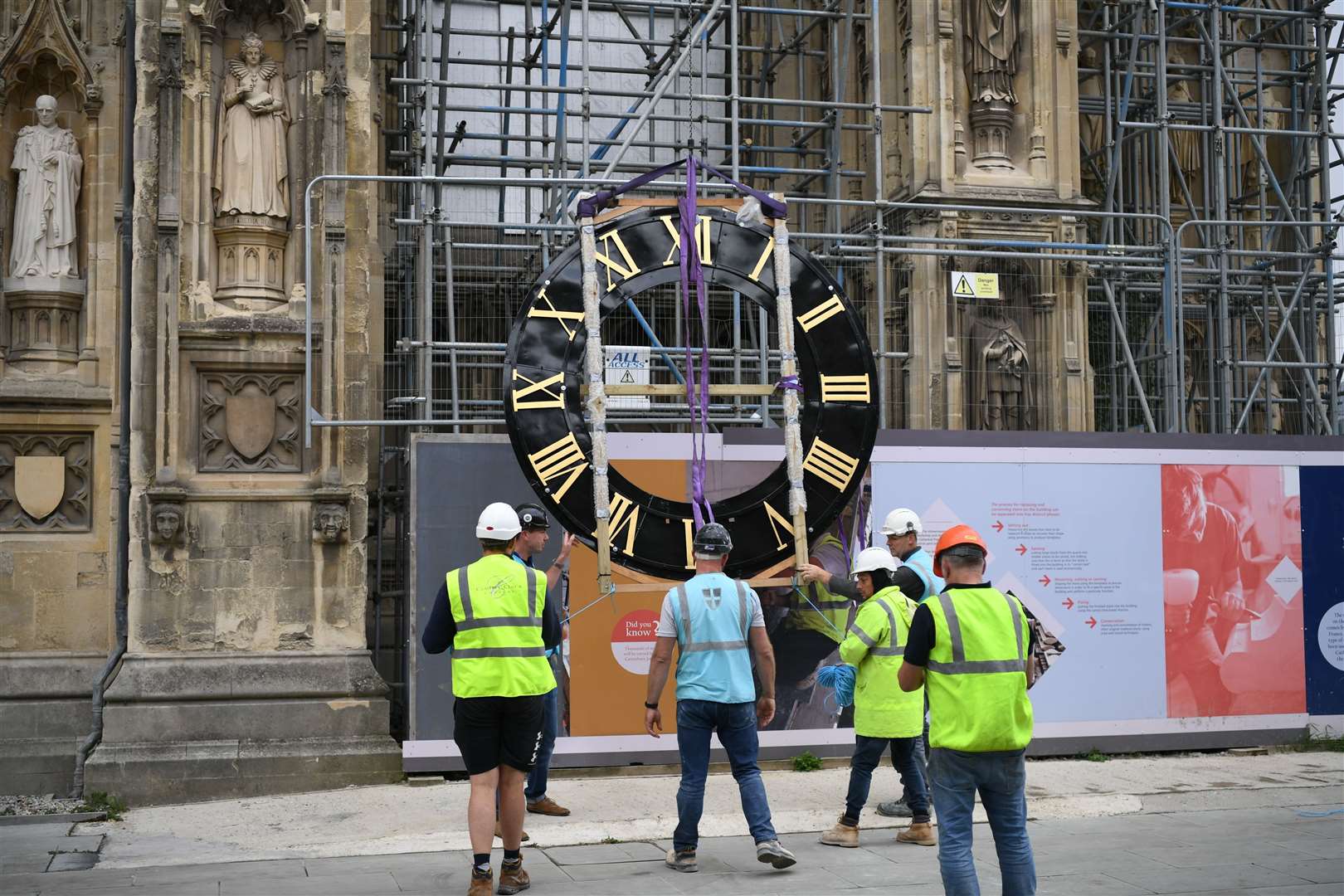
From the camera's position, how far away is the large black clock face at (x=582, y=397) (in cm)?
944

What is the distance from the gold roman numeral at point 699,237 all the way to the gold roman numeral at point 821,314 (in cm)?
72

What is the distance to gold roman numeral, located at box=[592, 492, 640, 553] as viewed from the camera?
370 inches

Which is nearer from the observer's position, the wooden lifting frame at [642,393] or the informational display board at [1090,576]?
the wooden lifting frame at [642,393]

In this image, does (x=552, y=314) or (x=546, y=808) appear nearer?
(x=546, y=808)

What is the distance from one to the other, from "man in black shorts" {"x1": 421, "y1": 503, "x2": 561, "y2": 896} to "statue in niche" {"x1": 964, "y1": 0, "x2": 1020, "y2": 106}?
9580 millimetres

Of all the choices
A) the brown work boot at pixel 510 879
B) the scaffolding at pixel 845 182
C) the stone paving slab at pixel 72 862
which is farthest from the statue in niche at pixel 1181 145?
the stone paving slab at pixel 72 862

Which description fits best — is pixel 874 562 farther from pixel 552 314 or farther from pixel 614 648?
pixel 614 648

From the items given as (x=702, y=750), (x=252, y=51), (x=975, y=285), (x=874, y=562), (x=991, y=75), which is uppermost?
(x=991, y=75)

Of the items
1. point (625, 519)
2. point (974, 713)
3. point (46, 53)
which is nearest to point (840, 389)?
point (625, 519)

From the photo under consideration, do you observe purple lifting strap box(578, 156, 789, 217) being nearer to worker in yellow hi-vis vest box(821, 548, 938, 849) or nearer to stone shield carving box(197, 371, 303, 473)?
worker in yellow hi-vis vest box(821, 548, 938, 849)

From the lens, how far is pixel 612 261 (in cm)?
977

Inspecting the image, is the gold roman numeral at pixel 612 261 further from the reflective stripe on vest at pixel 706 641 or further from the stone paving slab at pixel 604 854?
the stone paving slab at pixel 604 854

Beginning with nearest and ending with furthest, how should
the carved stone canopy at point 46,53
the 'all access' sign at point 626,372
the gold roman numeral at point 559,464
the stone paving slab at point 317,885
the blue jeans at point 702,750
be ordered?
the stone paving slab at point 317,885
the blue jeans at point 702,750
the gold roman numeral at point 559,464
the 'all access' sign at point 626,372
the carved stone canopy at point 46,53

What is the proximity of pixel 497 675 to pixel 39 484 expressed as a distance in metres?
6.40
